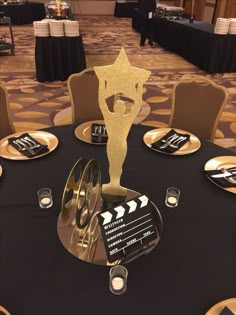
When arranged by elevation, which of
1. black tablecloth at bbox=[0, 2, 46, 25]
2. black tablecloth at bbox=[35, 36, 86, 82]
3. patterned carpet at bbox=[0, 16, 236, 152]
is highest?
black tablecloth at bbox=[0, 2, 46, 25]

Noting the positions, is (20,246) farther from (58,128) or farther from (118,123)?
(58,128)

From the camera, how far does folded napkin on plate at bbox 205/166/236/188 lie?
131 cm

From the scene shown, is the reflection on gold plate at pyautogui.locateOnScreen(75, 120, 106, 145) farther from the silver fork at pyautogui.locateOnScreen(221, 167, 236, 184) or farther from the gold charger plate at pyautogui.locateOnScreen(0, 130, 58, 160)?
the silver fork at pyautogui.locateOnScreen(221, 167, 236, 184)

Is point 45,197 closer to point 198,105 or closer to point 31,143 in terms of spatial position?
point 31,143

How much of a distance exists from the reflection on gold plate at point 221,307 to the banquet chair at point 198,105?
4.65 ft

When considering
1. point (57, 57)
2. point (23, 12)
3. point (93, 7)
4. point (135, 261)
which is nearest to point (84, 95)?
point (135, 261)

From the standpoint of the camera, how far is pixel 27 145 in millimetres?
1556

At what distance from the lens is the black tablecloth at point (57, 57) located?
4434mm

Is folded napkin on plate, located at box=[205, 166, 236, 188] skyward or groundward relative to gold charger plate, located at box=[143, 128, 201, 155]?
groundward

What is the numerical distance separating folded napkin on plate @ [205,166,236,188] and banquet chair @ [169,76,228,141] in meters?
0.75

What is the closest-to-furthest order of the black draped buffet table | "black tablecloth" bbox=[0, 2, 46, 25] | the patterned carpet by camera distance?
1. the patterned carpet
2. the black draped buffet table
3. "black tablecloth" bbox=[0, 2, 46, 25]

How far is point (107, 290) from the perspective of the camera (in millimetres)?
892

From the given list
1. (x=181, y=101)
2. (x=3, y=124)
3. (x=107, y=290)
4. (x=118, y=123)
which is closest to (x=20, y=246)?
(x=107, y=290)

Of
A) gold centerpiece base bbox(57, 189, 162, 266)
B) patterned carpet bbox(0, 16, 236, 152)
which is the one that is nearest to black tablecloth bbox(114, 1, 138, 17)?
patterned carpet bbox(0, 16, 236, 152)
